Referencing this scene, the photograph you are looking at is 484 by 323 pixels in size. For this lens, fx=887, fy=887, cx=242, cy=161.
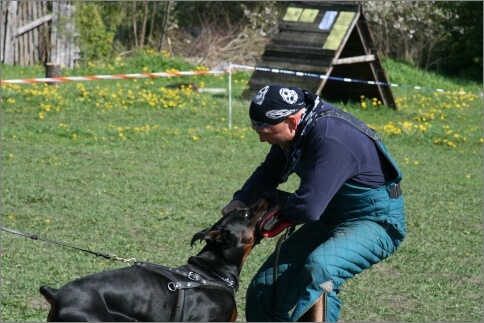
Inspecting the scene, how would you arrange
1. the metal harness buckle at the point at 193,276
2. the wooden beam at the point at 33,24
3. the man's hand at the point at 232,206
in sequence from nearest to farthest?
1. the metal harness buckle at the point at 193,276
2. the man's hand at the point at 232,206
3. the wooden beam at the point at 33,24

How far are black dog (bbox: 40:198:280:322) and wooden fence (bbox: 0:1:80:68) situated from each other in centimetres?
1555

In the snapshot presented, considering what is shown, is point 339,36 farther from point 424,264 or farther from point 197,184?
point 424,264

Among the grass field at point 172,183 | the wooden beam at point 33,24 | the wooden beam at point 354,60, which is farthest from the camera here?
the wooden beam at point 33,24

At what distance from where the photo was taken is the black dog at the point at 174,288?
4.36 meters

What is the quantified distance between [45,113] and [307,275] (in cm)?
1036

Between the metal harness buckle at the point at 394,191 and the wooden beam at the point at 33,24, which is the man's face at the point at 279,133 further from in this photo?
the wooden beam at the point at 33,24

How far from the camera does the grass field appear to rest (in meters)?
6.83

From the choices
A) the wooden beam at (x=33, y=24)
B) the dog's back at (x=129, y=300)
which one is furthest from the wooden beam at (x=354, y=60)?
the dog's back at (x=129, y=300)

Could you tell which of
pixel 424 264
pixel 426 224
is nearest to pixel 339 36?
pixel 426 224

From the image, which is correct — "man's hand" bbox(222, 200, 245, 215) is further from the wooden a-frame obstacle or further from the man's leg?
the wooden a-frame obstacle

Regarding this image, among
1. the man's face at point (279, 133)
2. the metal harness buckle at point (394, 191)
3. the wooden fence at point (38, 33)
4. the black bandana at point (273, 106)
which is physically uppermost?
the black bandana at point (273, 106)

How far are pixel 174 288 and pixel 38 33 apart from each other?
16708 millimetres

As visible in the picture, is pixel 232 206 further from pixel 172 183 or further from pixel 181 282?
pixel 172 183

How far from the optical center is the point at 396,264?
751cm
